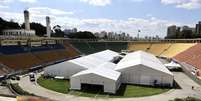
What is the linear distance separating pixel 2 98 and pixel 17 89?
60.6ft

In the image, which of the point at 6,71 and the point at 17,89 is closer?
the point at 17,89

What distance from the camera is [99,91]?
31.0m

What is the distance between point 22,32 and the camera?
4055 inches

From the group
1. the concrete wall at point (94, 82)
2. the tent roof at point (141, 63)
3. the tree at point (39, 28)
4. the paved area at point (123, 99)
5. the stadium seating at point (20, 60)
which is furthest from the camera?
the tree at point (39, 28)

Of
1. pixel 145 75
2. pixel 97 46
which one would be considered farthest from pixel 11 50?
pixel 97 46

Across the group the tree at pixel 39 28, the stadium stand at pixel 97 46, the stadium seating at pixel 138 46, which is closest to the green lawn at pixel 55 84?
the stadium stand at pixel 97 46

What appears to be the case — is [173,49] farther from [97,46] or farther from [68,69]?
[68,69]

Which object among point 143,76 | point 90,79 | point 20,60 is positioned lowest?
point 143,76

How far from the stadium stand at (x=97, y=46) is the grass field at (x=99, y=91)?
50202 millimetres

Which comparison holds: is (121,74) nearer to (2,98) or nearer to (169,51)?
(2,98)

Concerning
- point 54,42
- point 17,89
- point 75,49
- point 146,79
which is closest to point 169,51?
point 75,49

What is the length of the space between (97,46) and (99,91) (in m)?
67.1

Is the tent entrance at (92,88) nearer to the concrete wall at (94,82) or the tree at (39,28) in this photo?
the concrete wall at (94,82)

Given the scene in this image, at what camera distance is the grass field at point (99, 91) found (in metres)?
30.1
